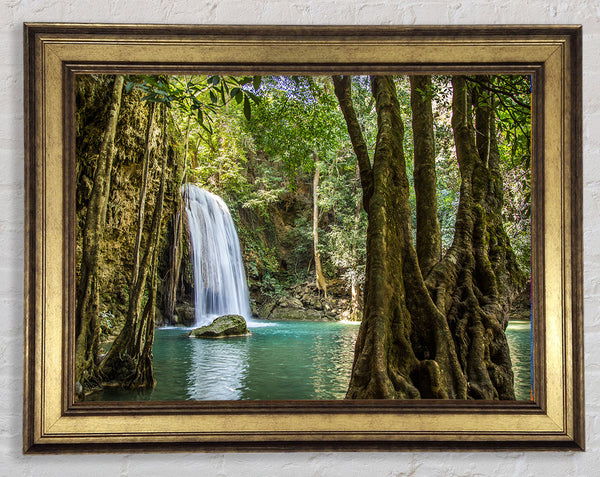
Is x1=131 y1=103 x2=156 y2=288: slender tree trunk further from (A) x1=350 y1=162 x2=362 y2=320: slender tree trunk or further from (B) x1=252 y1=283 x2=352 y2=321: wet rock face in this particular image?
(A) x1=350 y1=162 x2=362 y2=320: slender tree trunk

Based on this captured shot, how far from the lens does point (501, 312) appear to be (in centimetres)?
175

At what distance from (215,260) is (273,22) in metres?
1.03

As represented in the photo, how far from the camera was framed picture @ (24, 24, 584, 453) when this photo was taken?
4.99 feet

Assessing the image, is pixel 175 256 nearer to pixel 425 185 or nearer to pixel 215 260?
pixel 215 260

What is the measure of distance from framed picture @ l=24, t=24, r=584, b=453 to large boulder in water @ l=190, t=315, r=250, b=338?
0.04 ft

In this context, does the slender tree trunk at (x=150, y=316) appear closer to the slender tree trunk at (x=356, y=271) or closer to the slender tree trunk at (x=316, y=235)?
the slender tree trunk at (x=316, y=235)

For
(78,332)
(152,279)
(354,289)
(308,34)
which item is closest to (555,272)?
(354,289)

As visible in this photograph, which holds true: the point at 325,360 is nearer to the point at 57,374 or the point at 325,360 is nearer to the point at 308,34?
the point at 57,374

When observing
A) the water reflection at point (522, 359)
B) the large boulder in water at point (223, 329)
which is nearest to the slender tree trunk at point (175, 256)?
the large boulder in water at point (223, 329)

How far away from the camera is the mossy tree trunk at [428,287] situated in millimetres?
1694

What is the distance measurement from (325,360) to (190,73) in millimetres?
1242

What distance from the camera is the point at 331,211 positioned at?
73.7 inches

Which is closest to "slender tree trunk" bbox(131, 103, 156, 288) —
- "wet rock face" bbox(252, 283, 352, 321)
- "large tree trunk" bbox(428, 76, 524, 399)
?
"wet rock face" bbox(252, 283, 352, 321)

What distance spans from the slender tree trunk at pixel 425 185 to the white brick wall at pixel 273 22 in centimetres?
35
